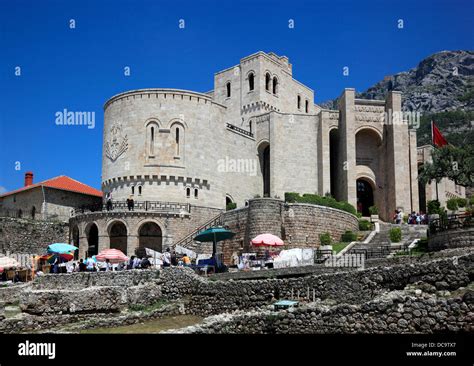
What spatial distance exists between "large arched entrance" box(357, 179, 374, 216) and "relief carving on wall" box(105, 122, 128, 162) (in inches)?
902

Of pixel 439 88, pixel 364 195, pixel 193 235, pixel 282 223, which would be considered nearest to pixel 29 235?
pixel 193 235

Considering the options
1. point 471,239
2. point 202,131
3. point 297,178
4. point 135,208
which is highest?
point 202,131

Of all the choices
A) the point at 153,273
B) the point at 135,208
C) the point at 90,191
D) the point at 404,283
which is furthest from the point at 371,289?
the point at 90,191

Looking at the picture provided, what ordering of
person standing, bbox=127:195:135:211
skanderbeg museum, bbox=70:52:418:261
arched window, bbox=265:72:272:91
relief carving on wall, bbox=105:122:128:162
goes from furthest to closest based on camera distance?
arched window, bbox=265:72:272:91
relief carving on wall, bbox=105:122:128:162
person standing, bbox=127:195:135:211
skanderbeg museum, bbox=70:52:418:261

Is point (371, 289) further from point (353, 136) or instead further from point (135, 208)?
point (353, 136)

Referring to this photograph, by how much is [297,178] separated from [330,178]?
410 centimetres

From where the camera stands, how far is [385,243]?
34.9m

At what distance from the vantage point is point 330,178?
56938mm

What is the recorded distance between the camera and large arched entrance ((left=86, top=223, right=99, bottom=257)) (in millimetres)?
45031

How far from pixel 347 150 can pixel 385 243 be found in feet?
63.2

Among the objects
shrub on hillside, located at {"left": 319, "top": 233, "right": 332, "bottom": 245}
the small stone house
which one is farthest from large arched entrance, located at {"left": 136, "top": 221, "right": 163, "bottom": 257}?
shrub on hillside, located at {"left": 319, "top": 233, "right": 332, "bottom": 245}
